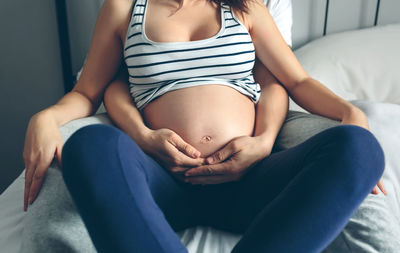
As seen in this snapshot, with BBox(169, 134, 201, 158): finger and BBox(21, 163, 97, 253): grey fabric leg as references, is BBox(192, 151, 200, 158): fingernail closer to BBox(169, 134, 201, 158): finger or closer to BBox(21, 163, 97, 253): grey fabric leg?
BBox(169, 134, 201, 158): finger

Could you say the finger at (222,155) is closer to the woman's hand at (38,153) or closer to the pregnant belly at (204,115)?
the pregnant belly at (204,115)

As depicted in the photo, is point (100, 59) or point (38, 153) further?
point (100, 59)

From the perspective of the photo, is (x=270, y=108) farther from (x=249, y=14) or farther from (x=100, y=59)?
(x=100, y=59)

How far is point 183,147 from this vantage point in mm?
755

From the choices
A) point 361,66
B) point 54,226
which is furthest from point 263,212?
point 361,66

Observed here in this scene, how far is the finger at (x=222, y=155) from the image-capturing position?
29.9 inches

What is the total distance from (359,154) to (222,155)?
0.94 feet

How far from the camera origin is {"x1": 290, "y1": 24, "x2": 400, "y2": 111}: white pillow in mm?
1235

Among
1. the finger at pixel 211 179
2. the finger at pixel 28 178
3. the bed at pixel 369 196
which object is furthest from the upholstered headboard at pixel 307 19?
the finger at pixel 211 179

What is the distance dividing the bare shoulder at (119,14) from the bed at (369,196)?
0.77 feet

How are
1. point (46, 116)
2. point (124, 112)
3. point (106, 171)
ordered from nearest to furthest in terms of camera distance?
point (106, 171), point (46, 116), point (124, 112)

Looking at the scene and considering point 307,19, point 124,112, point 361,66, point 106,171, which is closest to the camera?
point 106,171

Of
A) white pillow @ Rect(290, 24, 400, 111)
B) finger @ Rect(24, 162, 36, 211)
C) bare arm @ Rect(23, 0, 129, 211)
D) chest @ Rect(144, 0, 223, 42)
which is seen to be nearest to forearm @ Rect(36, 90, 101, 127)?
bare arm @ Rect(23, 0, 129, 211)

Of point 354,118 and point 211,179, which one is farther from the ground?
point 354,118
